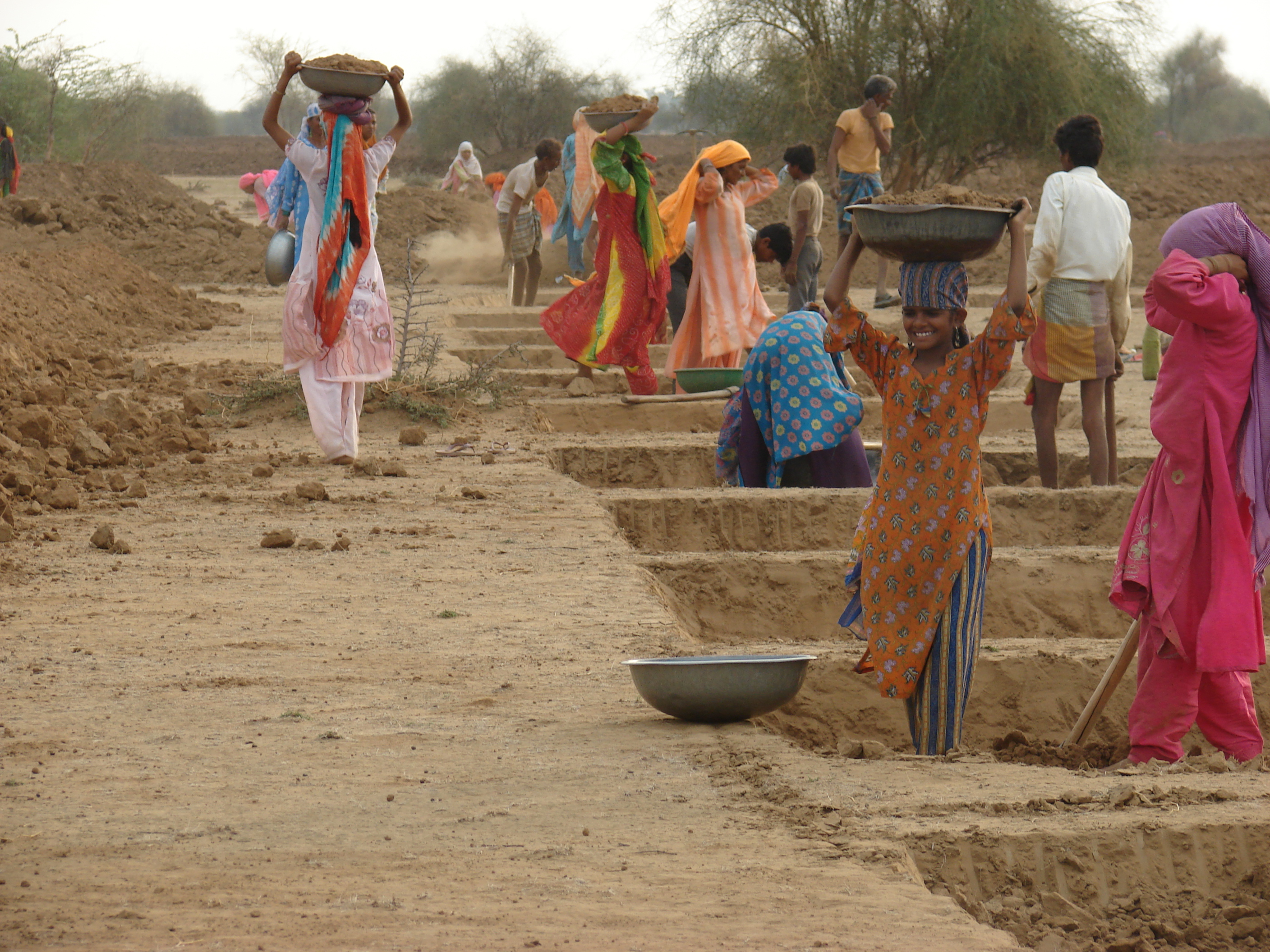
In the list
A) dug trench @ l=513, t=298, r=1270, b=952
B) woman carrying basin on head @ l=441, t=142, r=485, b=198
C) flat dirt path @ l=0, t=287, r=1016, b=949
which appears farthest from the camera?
woman carrying basin on head @ l=441, t=142, r=485, b=198

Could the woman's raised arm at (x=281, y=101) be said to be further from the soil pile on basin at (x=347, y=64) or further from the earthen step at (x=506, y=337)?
the earthen step at (x=506, y=337)

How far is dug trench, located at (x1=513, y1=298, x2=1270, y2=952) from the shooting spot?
3.04 meters

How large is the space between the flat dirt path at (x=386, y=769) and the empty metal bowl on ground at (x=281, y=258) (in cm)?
150

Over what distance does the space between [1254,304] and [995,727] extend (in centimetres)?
183

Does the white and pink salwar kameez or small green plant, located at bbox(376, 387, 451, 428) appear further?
small green plant, located at bbox(376, 387, 451, 428)

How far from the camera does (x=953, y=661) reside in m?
4.18

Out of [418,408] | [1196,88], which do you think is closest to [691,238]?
[418,408]

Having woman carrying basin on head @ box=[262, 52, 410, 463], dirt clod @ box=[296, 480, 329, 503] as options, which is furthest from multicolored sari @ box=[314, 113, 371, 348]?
dirt clod @ box=[296, 480, 329, 503]

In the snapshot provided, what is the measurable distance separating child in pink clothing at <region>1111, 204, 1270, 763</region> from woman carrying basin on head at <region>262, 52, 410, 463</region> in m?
4.36

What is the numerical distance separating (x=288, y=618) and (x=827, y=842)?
262 centimetres

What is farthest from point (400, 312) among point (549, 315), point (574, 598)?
point (574, 598)

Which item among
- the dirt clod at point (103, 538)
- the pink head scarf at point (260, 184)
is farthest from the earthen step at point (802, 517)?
the pink head scarf at point (260, 184)

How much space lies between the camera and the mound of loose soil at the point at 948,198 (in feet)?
12.8

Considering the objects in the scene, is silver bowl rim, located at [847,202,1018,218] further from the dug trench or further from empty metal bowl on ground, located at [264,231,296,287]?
empty metal bowl on ground, located at [264,231,296,287]
